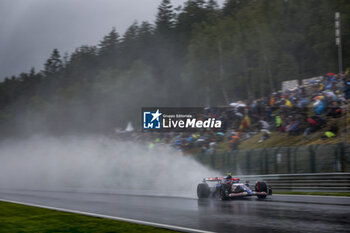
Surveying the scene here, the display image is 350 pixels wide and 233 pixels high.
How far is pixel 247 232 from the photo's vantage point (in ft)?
23.7

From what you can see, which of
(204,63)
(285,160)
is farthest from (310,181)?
(204,63)

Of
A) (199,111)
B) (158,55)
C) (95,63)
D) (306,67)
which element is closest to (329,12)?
(306,67)

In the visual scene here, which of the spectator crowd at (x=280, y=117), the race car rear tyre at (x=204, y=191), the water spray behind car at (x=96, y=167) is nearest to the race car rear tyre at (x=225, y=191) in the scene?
the race car rear tyre at (x=204, y=191)

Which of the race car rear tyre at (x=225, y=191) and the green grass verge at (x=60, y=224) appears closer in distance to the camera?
the green grass verge at (x=60, y=224)

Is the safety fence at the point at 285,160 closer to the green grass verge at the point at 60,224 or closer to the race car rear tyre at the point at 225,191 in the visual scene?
the race car rear tyre at the point at 225,191

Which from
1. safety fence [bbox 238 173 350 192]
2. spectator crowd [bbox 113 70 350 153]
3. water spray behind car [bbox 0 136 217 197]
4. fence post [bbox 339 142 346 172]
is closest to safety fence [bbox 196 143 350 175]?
fence post [bbox 339 142 346 172]

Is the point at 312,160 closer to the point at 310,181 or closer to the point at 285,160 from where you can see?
the point at 310,181

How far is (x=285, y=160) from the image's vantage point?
19609 mm

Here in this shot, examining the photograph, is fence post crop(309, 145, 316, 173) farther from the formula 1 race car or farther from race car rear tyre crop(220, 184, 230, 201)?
race car rear tyre crop(220, 184, 230, 201)

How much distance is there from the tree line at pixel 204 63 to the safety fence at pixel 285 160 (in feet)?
85.8

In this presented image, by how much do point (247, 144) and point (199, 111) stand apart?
31.1 ft

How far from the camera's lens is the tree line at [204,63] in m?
51.3

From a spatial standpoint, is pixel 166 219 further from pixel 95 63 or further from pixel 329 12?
pixel 95 63

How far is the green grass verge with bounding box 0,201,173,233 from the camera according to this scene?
27.3 feet
